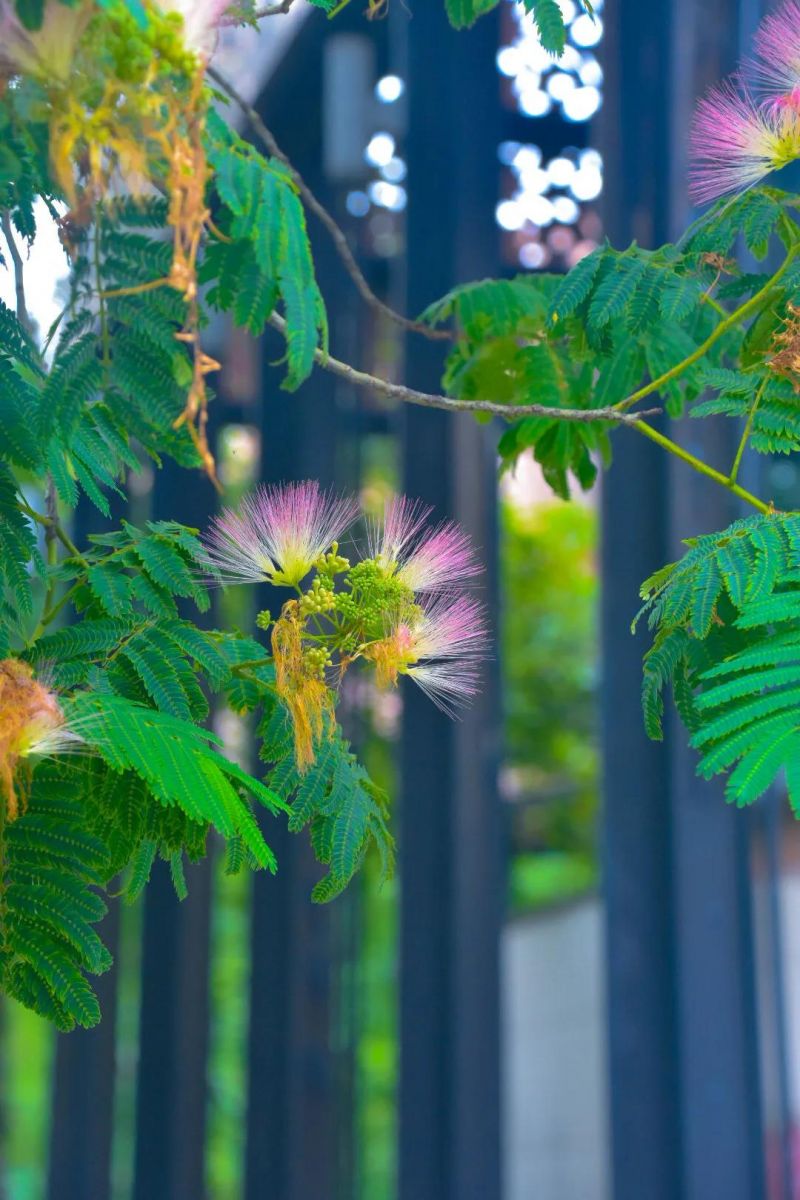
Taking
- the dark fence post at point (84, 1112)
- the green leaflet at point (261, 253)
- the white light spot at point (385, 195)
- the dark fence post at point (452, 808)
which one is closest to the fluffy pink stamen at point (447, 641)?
the green leaflet at point (261, 253)

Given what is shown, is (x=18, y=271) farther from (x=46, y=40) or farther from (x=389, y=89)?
(x=389, y=89)

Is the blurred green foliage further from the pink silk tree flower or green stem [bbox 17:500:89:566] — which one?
the pink silk tree flower

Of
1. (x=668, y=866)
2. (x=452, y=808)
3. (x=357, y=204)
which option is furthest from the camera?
(x=357, y=204)

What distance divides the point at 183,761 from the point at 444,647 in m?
0.26

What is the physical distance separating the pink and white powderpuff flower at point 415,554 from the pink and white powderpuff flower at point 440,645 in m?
0.02

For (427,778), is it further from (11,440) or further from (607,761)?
(11,440)

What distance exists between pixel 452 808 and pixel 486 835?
0.41 ft

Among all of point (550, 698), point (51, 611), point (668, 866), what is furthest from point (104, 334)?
point (550, 698)

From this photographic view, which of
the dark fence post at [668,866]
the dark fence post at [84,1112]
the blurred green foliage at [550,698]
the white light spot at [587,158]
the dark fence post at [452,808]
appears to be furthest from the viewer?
the blurred green foliage at [550,698]

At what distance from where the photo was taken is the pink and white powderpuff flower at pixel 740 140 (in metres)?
1.24

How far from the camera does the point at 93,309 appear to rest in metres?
1.16

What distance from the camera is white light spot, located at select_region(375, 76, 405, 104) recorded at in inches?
162

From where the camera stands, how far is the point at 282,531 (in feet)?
3.86

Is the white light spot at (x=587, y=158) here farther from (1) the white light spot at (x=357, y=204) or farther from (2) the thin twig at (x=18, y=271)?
→ (2) the thin twig at (x=18, y=271)
